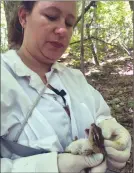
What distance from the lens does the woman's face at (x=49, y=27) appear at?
0.61 m

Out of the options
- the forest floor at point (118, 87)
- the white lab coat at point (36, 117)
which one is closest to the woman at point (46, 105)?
the white lab coat at point (36, 117)

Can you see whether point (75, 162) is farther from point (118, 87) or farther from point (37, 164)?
point (118, 87)

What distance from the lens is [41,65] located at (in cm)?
69

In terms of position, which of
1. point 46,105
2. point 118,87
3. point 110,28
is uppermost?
point 110,28

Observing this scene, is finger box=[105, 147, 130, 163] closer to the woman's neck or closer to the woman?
the woman

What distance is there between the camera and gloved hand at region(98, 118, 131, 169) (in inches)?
22.6

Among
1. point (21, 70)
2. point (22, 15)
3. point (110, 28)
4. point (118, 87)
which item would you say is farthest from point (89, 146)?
point (110, 28)

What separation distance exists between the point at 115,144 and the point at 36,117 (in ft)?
0.61

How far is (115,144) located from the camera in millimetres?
584

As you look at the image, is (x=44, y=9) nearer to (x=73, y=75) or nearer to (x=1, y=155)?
(x=73, y=75)

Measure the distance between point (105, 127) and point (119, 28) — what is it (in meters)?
2.48

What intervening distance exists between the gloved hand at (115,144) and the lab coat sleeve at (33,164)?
0.13 m

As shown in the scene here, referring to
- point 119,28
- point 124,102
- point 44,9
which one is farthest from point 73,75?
point 119,28

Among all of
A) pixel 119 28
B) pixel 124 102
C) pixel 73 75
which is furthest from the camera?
pixel 119 28
